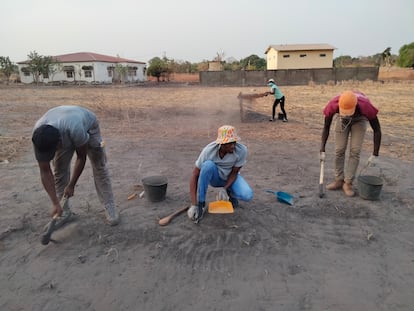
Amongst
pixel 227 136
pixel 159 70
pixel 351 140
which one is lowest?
pixel 351 140

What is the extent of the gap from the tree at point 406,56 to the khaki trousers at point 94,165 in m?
43.6

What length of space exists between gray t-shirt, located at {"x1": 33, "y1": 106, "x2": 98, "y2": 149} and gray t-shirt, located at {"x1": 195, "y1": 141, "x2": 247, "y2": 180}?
108 cm

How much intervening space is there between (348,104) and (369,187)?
3.32ft

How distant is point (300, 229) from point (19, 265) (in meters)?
2.55

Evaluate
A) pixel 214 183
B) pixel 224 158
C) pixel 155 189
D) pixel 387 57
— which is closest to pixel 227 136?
pixel 224 158

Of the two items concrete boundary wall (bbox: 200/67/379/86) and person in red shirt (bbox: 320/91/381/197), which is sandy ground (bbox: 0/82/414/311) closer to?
person in red shirt (bbox: 320/91/381/197)

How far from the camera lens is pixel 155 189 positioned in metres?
3.73

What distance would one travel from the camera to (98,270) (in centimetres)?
263

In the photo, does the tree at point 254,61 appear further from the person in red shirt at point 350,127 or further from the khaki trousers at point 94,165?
the khaki trousers at point 94,165

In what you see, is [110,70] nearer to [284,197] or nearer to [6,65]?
[6,65]

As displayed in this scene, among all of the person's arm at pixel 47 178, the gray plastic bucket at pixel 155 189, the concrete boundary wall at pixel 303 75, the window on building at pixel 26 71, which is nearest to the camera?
the person's arm at pixel 47 178

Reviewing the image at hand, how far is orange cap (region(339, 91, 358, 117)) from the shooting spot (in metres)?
3.57

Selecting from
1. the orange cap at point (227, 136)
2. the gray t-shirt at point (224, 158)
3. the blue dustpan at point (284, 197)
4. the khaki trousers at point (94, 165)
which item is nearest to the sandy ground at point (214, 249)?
the blue dustpan at point (284, 197)

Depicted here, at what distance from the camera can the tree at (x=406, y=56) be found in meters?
37.7
